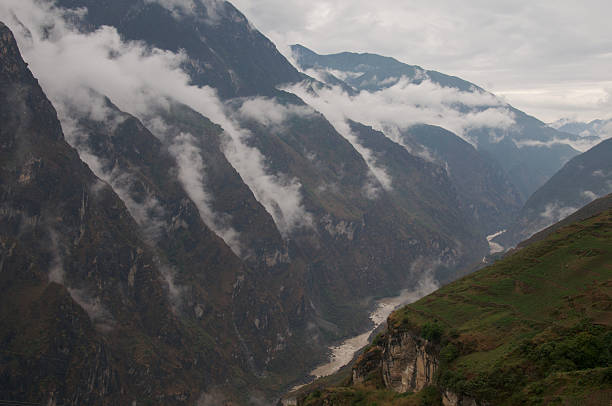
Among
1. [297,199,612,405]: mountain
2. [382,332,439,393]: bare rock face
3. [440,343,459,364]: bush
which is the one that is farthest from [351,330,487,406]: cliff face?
[440,343,459,364]: bush

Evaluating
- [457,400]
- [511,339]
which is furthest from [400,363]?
[457,400]

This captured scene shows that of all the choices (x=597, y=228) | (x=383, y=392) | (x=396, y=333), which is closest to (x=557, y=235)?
(x=597, y=228)

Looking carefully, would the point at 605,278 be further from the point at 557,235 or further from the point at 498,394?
the point at 498,394

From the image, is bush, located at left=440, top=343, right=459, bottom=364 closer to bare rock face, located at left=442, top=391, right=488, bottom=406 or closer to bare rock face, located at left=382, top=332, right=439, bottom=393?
bare rock face, located at left=382, top=332, right=439, bottom=393

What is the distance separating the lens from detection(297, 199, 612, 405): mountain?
8594cm

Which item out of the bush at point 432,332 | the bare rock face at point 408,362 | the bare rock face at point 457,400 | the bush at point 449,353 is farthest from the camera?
the bare rock face at point 408,362

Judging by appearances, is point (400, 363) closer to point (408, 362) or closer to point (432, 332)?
point (408, 362)

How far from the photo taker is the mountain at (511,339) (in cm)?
8594

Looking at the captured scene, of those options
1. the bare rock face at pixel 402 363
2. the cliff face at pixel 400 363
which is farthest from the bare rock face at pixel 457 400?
the bare rock face at pixel 402 363

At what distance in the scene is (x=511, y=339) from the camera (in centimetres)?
10225

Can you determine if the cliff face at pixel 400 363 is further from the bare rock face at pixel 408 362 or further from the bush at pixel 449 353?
the bush at pixel 449 353

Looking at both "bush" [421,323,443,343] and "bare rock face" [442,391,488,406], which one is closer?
"bare rock face" [442,391,488,406]

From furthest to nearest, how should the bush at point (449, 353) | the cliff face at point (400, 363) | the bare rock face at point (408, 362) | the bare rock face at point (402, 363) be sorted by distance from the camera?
the bare rock face at point (402, 363) < the cliff face at point (400, 363) < the bare rock face at point (408, 362) < the bush at point (449, 353)

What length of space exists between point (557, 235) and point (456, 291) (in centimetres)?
3588
